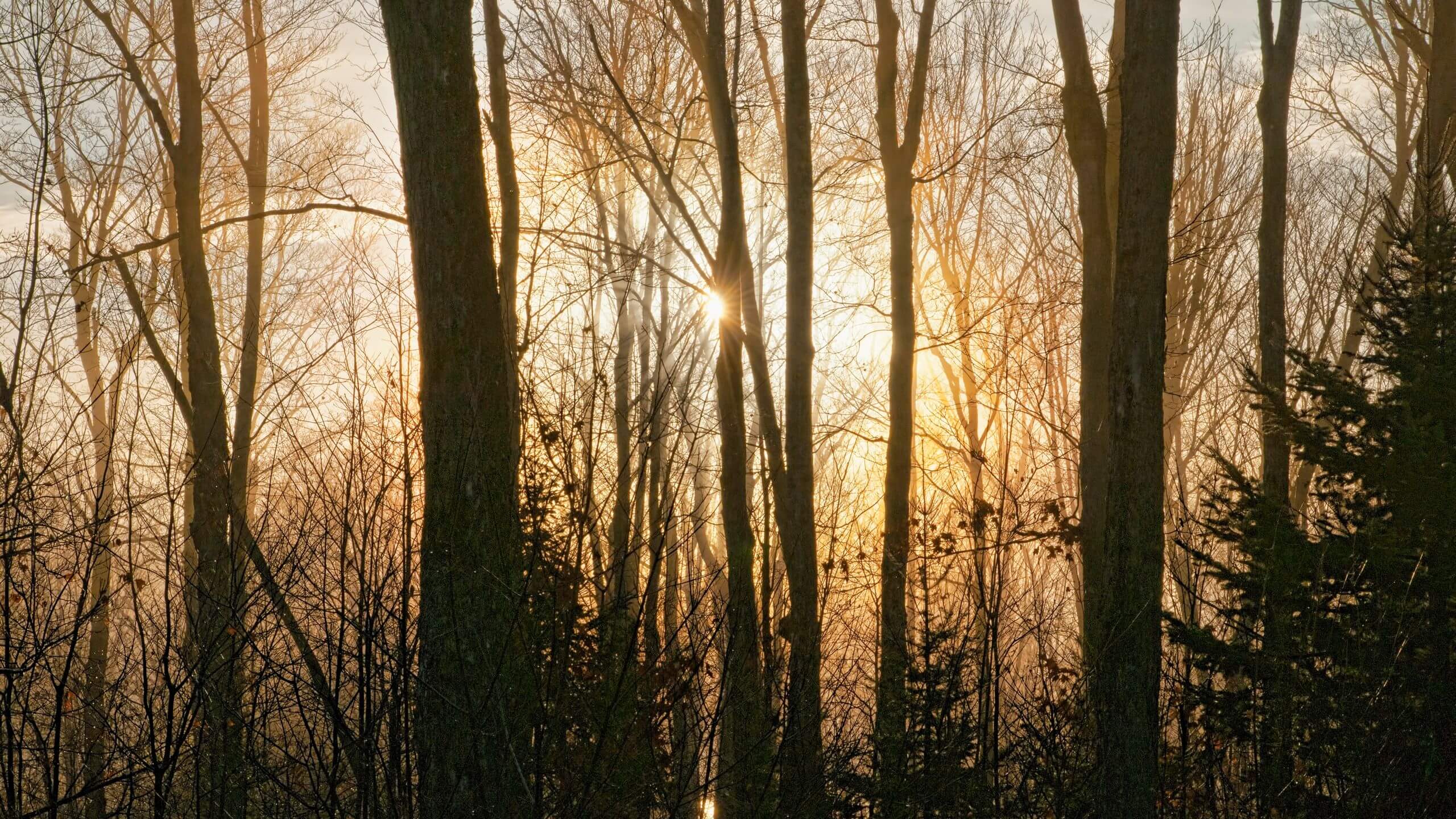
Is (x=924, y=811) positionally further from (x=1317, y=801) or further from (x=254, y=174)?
(x=254, y=174)

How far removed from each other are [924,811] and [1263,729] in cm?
203


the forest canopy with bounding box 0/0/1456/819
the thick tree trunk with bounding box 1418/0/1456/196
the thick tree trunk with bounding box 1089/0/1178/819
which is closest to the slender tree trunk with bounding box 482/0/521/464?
the forest canopy with bounding box 0/0/1456/819

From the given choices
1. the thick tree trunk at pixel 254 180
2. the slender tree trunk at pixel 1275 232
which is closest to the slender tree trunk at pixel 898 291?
the slender tree trunk at pixel 1275 232

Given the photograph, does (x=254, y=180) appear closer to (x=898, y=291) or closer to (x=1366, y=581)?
(x=898, y=291)

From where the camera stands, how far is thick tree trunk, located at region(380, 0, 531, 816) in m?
4.84

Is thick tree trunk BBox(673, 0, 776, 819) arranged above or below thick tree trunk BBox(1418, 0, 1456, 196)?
below

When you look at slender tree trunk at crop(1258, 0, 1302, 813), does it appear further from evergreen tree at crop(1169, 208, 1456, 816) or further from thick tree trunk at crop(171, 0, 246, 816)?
thick tree trunk at crop(171, 0, 246, 816)

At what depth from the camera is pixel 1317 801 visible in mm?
5645

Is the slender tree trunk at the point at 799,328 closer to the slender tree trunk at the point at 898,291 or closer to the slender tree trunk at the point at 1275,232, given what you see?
the slender tree trunk at the point at 898,291

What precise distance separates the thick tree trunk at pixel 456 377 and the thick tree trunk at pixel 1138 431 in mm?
3526

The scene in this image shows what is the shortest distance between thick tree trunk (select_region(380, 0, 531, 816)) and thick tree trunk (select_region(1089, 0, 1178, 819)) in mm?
3526

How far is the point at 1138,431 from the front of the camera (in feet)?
→ 21.2

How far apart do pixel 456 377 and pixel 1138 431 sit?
403 centimetres

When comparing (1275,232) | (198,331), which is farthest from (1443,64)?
(198,331)
